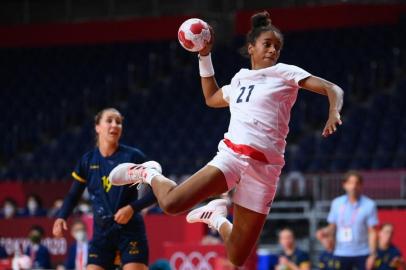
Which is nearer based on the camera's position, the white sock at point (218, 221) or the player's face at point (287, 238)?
the white sock at point (218, 221)

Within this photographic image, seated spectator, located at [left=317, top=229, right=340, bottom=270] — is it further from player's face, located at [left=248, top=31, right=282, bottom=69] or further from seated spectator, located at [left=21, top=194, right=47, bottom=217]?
seated spectator, located at [left=21, top=194, right=47, bottom=217]

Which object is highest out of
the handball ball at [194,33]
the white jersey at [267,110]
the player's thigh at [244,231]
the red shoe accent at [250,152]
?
the handball ball at [194,33]

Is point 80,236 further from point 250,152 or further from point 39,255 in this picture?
point 250,152

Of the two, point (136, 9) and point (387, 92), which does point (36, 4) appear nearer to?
point (136, 9)

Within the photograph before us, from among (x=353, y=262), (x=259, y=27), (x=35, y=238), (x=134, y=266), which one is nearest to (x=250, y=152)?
(x=259, y=27)

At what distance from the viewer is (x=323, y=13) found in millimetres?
25828

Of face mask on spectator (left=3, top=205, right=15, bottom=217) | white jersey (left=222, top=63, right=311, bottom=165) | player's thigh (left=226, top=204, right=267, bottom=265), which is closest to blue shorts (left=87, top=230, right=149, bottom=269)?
player's thigh (left=226, top=204, right=267, bottom=265)

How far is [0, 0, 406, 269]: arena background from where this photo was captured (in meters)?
17.7

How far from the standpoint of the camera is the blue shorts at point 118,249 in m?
8.22

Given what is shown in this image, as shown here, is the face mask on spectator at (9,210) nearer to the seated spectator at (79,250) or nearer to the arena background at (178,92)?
the arena background at (178,92)

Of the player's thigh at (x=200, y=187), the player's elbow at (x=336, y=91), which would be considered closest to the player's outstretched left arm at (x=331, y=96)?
the player's elbow at (x=336, y=91)

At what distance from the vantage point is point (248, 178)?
22.2 ft

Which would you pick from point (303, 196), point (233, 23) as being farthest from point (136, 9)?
point (303, 196)

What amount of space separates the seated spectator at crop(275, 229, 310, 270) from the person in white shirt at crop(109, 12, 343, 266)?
5.32m
